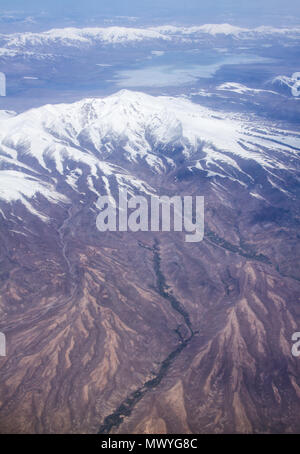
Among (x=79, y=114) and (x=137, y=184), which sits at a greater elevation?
(x=79, y=114)

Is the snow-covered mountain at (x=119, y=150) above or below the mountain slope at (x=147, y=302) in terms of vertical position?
above

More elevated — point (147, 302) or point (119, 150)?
point (119, 150)

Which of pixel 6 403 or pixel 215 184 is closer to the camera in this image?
pixel 6 403

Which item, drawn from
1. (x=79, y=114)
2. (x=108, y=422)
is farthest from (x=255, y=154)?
(x=108, y=422)

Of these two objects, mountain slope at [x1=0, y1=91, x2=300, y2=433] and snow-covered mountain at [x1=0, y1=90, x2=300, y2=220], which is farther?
snow-covered mountain at [x1=0, y1=90, x2=300, y2=220]

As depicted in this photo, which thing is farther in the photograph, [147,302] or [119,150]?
[119,150]

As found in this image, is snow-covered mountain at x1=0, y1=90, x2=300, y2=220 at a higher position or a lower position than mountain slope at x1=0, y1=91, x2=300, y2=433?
higher

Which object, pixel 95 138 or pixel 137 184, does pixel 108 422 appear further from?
pixel 95 138

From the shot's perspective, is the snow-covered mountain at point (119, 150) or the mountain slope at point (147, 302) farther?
the snow-covered mountain at point (119, 150)
